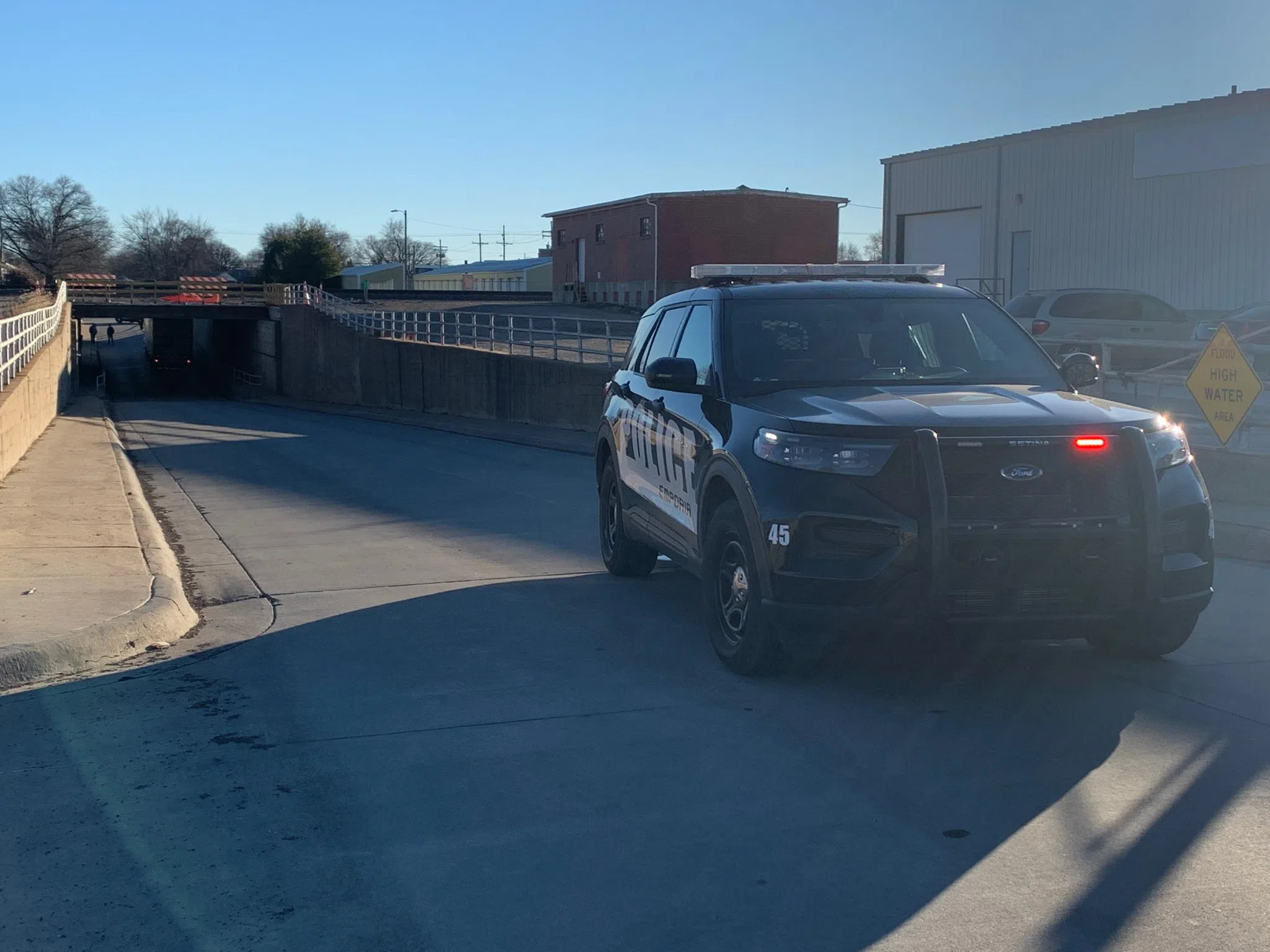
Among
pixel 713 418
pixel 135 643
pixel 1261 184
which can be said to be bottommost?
pixel 135 643

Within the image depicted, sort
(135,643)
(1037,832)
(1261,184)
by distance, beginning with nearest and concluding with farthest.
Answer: (1037,832) → (135,643) → (1261,184)

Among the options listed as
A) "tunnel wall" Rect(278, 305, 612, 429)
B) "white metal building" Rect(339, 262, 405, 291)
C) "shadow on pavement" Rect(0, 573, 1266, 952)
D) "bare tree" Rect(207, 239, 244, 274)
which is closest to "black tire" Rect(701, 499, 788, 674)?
"shadow on pavement" Rect(0, 573, 1266, 952)

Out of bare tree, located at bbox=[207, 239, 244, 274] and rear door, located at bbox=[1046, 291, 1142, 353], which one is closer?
rear door, located at bbox=[1046, 291, 1142, 353]

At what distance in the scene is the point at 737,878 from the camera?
4.24m

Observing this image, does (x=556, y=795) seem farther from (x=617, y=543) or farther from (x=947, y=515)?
(x=617, y=543)

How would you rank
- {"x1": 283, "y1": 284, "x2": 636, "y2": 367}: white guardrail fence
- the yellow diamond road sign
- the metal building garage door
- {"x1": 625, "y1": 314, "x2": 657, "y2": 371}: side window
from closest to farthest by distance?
1. {"x1": 625, "y1": 314, "x2": 657, "y2": 371}: side window
2. the yellow diamond road sign
3. {"x1": 283, "y1": 284, "x2": 636, "y2": 367}: white guardrail fence
4. the metal building garage door

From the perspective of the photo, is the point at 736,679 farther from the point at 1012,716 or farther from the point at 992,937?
the point at 992,937

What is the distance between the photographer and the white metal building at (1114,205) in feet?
92.3

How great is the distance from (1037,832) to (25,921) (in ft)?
10.7

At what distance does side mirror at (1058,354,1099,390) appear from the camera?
739 cm

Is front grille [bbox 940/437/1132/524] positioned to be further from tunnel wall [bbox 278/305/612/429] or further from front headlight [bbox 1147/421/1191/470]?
tunnel wall [bbox 278/305/612/429]

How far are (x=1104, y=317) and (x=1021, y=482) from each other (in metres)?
18.1

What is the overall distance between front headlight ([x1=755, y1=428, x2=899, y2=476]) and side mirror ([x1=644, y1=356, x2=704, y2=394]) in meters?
1.06

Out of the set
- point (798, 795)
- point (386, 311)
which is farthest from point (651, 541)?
point (386, 311)
